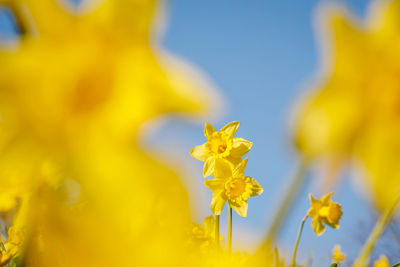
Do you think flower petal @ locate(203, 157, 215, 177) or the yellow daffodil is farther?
flower petal @ locate(203, 157, 215, 177)

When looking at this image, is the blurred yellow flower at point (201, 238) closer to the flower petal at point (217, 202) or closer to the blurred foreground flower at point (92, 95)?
the flower petal at point (217, 202)

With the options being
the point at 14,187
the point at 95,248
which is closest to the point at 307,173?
the point at 95,248

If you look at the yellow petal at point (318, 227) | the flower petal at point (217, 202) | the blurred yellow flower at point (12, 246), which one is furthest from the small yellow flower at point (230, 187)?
the blurred yellow flower at point (12, 246)

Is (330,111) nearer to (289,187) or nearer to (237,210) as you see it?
(289,187)

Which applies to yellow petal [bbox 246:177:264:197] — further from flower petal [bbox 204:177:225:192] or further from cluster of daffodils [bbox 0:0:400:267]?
cluster of daffodils [bbox 0:0:400:267]

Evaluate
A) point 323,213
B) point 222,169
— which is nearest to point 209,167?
point 222,169

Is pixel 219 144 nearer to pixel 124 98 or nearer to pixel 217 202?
pixel 217 202

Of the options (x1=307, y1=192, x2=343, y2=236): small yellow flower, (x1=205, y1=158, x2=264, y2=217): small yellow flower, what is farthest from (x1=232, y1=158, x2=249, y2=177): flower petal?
(x1=307, y1=192, x2=343, y2=236): small yellow flower
